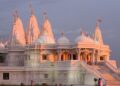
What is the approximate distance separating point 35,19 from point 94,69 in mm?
21080

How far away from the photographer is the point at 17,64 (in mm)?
74875

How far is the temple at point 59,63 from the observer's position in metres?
63.8

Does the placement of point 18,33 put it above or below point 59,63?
above

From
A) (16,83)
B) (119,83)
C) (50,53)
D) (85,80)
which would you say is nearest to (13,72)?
(16,83)

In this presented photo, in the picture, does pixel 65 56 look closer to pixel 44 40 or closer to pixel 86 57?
pixel 86 57

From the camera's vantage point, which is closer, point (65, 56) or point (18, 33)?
point (65, 56)

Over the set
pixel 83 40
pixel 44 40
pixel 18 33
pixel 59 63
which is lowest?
pixel 59 63

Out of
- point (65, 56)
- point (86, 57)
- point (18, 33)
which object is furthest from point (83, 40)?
point (18, 33)

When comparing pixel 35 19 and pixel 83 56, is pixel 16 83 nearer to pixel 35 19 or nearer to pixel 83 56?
pixel 83 56

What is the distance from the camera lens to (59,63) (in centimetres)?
6538

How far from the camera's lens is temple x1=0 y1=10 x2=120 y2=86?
2511 inches

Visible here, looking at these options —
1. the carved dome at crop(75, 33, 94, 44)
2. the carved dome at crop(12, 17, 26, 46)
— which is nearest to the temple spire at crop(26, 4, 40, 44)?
Answer: the carved dome at crop(12, 17, 26, 46)

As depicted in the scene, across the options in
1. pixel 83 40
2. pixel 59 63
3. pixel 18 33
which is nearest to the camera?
pixel 59 63

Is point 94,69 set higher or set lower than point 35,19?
lower
